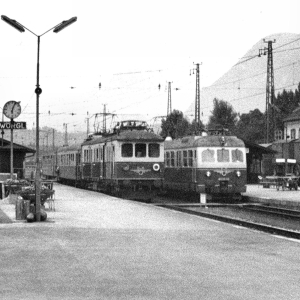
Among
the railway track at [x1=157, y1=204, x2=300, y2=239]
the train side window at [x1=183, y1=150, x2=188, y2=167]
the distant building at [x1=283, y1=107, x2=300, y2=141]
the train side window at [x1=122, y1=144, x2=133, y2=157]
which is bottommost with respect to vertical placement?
the railway track at [x1=157, y1=204, x2=300, y2=239]

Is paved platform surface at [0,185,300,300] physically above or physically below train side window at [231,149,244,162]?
below

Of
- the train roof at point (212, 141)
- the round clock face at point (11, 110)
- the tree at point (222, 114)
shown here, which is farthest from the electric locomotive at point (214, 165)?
the tree at point (222, 114)

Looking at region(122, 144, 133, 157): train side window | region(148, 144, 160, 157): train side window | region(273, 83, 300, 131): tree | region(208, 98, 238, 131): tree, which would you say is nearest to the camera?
region(122, 144, 133, 157): train side window

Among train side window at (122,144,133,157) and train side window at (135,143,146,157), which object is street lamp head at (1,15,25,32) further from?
train side window at (135,143,146,157)

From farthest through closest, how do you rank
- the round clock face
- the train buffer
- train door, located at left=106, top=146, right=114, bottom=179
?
the train buffer → train door, located at left=106, top=146, right=114, bottom=179 → the round clock face

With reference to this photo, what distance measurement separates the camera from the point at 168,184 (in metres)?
41.1

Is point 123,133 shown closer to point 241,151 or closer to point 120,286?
point 241,151

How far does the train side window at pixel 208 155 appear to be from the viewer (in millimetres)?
36103

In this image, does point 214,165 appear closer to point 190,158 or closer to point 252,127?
point 190,158

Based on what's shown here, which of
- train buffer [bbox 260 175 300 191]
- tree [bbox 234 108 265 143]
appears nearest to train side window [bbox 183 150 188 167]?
train buffer [bbox 260 175 300 191]

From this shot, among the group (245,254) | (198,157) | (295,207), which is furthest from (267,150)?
(245,254)

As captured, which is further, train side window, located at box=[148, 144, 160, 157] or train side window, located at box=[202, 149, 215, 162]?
train side window, located at box=[148, 144, 160, 157]

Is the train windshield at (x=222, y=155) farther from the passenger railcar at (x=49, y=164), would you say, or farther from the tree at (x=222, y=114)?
the tree at (x=222, y=114)

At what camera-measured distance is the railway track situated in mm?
19216
